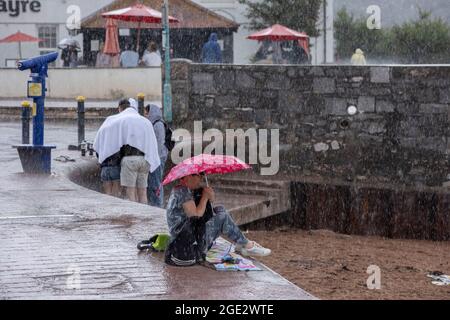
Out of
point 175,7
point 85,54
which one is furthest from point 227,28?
point 85,54

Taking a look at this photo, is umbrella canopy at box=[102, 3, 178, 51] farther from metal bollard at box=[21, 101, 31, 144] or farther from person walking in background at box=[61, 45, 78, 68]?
metal bollard at box=[21, 101, 31, 144]

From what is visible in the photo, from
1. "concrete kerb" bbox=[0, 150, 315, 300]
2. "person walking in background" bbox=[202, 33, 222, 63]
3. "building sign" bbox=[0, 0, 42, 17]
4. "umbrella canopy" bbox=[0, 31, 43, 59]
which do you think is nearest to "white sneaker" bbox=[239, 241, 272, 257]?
"concrete kerb" bbox=[0, 150, 315, 300]

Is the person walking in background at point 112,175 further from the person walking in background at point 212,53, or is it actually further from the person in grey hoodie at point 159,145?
the person walking in background at point 212,53

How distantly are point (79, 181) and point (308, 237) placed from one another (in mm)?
4209

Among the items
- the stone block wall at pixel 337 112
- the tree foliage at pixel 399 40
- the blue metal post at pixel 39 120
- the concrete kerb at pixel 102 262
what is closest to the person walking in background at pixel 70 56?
the stone block wall at pixel 337 112

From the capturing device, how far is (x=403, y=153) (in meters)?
19.0

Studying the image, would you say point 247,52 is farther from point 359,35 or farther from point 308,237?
point 308,237

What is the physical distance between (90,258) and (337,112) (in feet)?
35.8

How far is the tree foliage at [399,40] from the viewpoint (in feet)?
172

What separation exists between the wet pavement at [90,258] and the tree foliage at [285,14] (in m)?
28.9

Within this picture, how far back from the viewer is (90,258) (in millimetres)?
8820

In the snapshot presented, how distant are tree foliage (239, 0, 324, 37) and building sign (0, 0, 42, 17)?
314 inches

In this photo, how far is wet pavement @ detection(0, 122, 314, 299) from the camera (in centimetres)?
770
